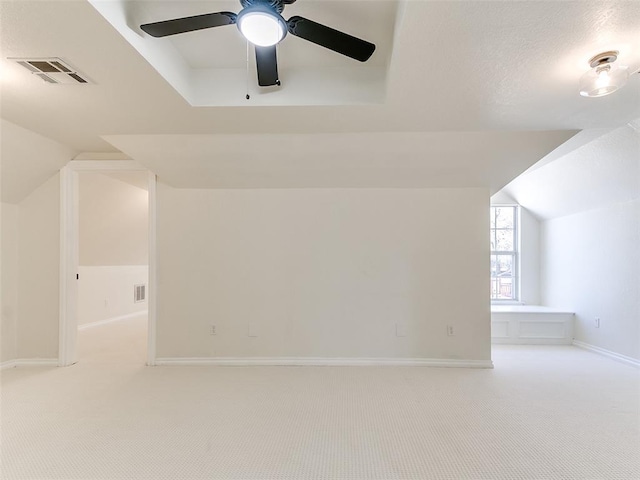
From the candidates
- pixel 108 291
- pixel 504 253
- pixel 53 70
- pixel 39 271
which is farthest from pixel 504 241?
pixel 108 291

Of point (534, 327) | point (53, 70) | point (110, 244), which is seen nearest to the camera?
point (53, 70)

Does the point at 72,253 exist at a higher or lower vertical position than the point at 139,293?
higher

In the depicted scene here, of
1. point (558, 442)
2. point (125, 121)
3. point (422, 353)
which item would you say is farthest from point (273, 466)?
point (125, 121)

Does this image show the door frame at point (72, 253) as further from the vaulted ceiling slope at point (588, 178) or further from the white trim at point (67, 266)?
the vaulted ceiling slope at point (588, 178)

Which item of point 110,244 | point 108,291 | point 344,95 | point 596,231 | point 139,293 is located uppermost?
point 344,95

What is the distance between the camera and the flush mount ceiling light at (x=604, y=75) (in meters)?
1.68

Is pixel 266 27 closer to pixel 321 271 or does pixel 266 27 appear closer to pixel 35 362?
pixel 321 271

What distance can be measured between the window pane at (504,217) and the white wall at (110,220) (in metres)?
5.34

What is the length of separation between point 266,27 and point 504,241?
5.48 metres

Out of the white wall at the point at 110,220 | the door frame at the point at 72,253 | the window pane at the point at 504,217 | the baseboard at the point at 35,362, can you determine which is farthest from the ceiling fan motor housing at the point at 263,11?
the window pane at the point at 504,217

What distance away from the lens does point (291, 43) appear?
207 centimetres

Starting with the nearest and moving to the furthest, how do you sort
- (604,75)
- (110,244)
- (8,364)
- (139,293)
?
(604,75) < (8,364) < (110,244) < (139,293)

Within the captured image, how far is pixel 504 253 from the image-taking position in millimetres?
5695

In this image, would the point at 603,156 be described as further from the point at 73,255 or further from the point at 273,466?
the point at 73,255
